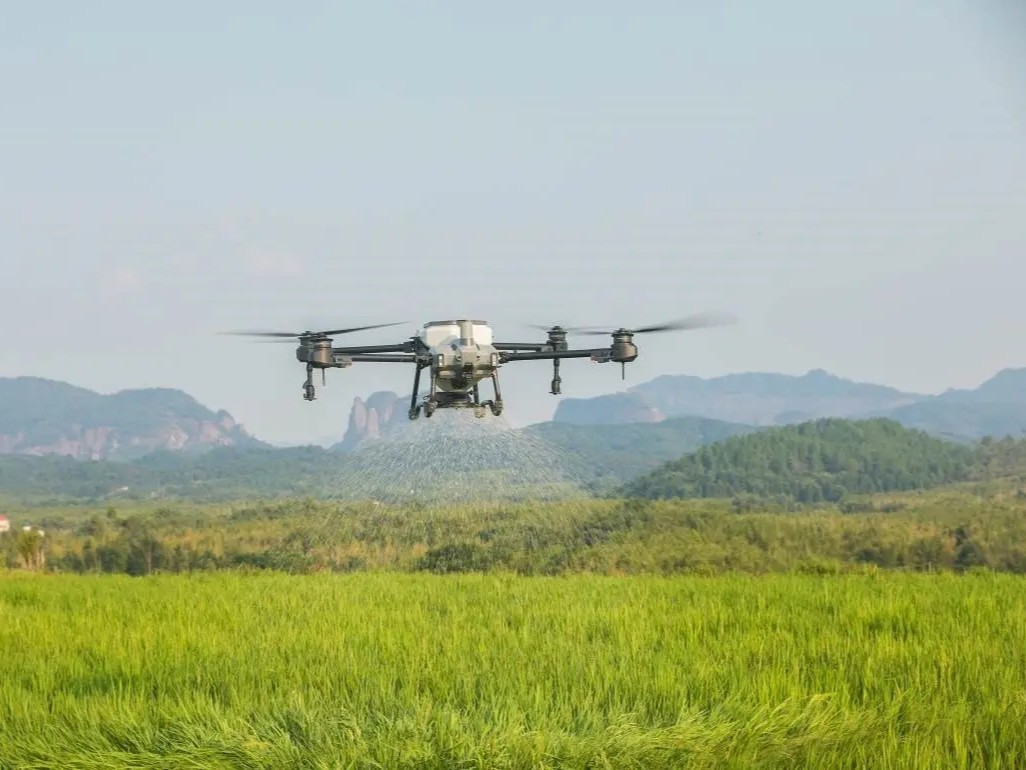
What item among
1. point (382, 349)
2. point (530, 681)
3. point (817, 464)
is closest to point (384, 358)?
point (382, 349)

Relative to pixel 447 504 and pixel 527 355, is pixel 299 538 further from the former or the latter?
pixel 527 355

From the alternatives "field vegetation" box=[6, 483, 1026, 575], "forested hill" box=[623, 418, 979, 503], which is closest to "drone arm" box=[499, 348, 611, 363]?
"field vegetation" box=[6, 483, 1026, 575]

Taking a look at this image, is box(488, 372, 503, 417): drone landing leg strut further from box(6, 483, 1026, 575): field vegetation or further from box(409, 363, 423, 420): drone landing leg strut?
box(6, 483, 1026, 575): field vegetation

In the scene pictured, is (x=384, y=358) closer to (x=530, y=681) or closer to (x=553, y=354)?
(x=553, y=354)

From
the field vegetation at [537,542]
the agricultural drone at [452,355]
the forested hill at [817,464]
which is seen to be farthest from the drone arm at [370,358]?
the forested hill at [817,464]

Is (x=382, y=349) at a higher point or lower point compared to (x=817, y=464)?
higher

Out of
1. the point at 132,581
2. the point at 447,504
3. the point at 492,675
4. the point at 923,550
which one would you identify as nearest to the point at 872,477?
the point at 923,550

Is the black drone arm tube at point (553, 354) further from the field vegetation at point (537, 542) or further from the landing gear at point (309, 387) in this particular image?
the field vegetation at point (537, 542)
